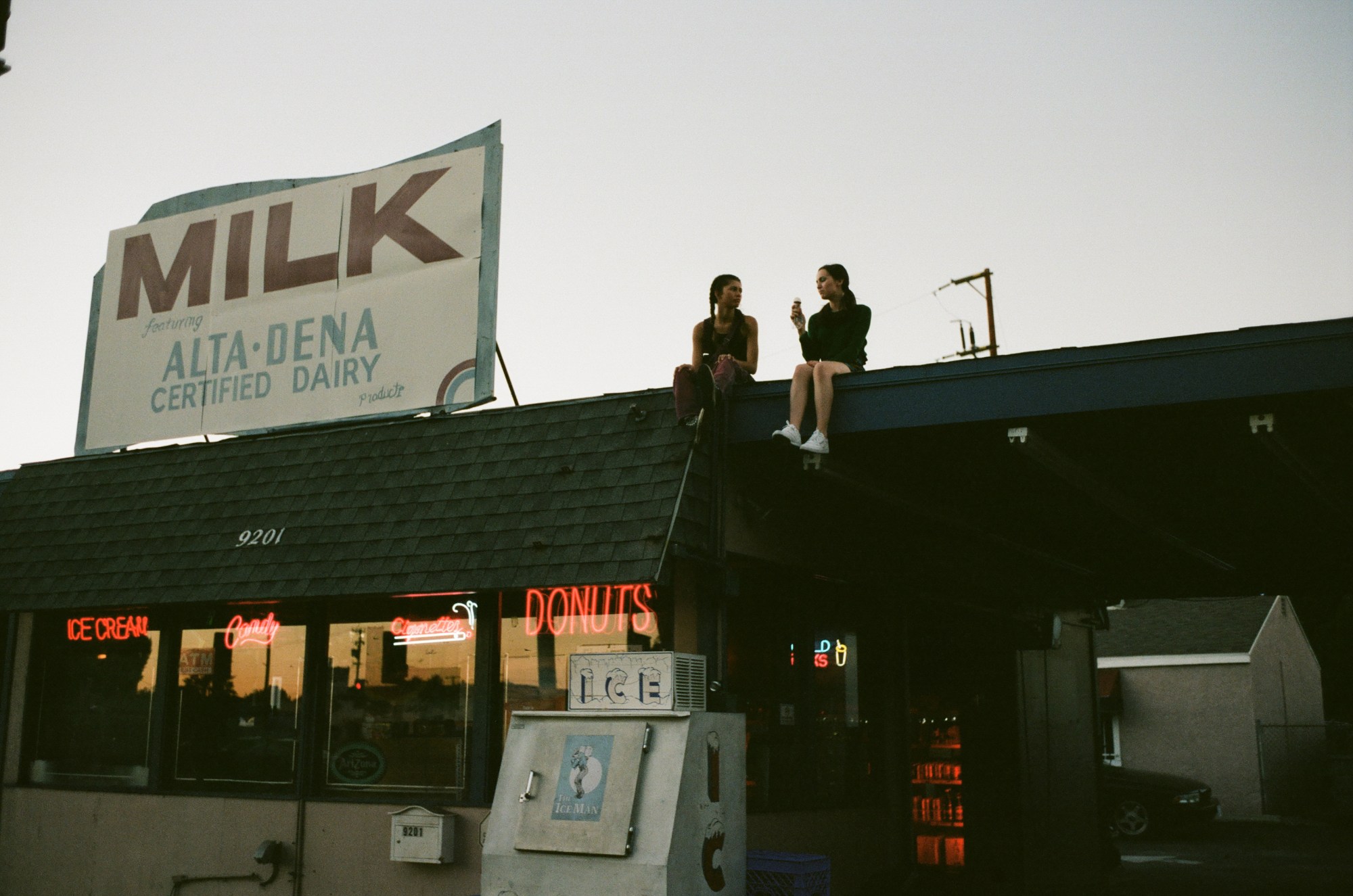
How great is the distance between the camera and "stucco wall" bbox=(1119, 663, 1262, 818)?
25.1m

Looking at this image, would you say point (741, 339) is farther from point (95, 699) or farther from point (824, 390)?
point (95, 699)

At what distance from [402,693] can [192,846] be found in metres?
2.23

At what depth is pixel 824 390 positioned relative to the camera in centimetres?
719

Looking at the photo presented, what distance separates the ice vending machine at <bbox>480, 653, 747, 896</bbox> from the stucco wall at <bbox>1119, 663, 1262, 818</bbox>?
22291 mm

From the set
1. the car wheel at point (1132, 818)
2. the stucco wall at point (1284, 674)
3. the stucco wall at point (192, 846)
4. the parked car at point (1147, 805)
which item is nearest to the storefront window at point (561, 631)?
the stucco wall at point (192, 846)

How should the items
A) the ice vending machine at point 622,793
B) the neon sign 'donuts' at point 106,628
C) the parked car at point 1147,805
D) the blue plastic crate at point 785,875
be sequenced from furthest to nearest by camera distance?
the parked car at point 1147,805, the neon sign 'donuts' at point 106,628, the blue plastic crate at point 785,875, the ice vending machine at point 622,793

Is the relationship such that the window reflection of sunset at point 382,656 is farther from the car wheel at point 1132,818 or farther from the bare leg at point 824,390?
the car wheel at point 1132,818

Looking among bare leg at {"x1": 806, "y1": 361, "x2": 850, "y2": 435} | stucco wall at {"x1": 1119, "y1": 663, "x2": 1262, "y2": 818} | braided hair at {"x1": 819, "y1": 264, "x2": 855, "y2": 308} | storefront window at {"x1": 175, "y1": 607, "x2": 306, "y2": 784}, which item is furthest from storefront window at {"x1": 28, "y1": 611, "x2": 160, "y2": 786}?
stucco wall at {"x1": 1119, "y1": 663, "x2": 1262, "y2": 818}

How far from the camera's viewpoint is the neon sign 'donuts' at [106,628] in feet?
32.8

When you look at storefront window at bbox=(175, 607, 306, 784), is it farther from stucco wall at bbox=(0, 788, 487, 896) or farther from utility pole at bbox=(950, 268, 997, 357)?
utility pole at bbox=(950, 268, 997, 357)

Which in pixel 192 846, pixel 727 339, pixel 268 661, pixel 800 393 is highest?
A: pixel 727 339

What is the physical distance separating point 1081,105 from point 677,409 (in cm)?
647

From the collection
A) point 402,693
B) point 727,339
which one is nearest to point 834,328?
point 727,339

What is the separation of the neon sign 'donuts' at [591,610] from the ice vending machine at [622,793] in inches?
41.5
